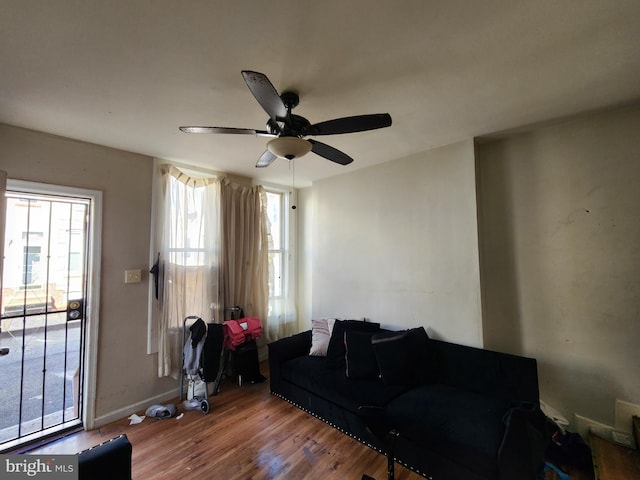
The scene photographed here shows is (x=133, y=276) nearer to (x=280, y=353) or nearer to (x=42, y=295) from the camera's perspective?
(x=42, y=295)

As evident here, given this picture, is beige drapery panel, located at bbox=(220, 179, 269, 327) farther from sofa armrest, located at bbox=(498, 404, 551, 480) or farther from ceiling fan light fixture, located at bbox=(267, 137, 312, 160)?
sofa armrest, located at bbox=(498, 404, 551, 480)

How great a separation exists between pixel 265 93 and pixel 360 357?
2288mm

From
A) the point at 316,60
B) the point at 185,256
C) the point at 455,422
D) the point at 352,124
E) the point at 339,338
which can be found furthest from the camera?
the point at 185,256

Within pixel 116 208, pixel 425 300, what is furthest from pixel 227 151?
pixel 425 300

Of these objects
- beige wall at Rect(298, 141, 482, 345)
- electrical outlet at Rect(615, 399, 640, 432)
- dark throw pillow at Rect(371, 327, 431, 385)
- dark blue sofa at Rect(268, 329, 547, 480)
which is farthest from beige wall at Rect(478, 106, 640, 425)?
dark throw pillow at Rect(371, 327, 431, 385)

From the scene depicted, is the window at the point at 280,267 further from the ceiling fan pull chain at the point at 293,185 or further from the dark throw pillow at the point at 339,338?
the dark throw pillow at the point at 339,338

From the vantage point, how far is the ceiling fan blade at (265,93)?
1.22 m

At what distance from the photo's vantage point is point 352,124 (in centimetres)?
164

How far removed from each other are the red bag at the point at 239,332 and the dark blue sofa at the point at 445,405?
0.39m

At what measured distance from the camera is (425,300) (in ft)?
9.11

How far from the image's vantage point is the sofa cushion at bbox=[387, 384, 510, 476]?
5.41 ft

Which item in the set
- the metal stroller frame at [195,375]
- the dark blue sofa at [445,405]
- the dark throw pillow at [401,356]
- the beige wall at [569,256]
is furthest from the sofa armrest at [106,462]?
the beige wall at [569,256]

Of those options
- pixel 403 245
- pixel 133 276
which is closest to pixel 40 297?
pixel 133 276

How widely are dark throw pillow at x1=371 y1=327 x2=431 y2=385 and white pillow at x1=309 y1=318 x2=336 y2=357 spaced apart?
2.28 ft
